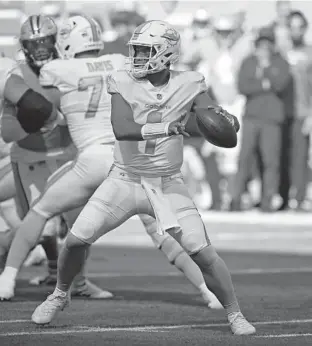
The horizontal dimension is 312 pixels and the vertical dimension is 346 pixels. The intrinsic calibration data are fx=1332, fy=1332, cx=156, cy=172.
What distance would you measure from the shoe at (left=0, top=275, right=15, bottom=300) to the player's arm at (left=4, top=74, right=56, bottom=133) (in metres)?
1.07

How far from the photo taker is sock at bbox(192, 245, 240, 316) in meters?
7.46

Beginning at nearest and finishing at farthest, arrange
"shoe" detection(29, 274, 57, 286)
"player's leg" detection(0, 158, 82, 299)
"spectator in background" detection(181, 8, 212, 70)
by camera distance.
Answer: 1. "player's leg" detection(0, 158, 82, 299)
2. "shoe" detection(29, 274, 57, 286)
3. "spectator in background" detection(181, 8, 212, 70)

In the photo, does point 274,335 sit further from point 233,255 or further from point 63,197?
point 233,255

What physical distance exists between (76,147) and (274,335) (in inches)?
93.6

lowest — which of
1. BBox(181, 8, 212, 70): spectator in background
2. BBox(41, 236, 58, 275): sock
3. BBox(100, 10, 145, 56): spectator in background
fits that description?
BBox(181, 8, 212, 70): spectator in background

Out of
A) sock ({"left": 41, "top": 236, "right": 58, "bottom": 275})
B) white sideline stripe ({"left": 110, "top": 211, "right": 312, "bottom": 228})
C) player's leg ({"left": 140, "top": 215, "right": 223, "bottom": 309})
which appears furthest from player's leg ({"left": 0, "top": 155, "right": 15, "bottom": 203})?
white sideline stripe ({"left": 110, "top": 211, "right": 312, "bottom": 228})

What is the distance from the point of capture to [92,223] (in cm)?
754

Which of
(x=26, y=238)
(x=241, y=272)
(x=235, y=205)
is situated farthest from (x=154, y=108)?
(x=235, y=205)

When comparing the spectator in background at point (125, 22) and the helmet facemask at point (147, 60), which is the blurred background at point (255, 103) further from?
the helmet facemask at point (147, 60)

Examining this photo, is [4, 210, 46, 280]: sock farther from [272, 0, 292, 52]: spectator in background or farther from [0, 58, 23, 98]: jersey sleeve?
[272, 0, 292, 52]: spectator in background

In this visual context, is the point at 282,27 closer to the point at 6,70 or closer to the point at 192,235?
the point at 6,70

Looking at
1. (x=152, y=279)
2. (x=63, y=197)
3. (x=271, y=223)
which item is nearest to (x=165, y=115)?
(x=63, y=197)

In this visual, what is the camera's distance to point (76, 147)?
9.05 m

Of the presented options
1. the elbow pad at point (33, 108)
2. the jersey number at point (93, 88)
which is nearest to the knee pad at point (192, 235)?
the jersey number at point (93, 88)
